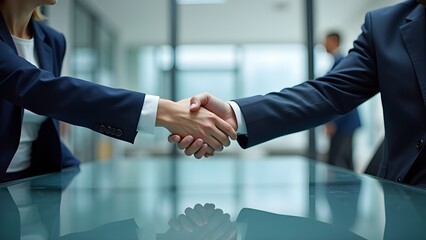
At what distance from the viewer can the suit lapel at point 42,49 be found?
1013 millimetres

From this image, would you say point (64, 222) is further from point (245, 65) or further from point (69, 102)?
point (245, 65)

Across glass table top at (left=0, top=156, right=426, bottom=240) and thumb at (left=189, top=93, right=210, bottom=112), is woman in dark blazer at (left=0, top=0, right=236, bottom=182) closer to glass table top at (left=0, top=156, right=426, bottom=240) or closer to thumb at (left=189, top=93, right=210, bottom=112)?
thumb at (left=189, top=93, right=210, bottom=112)

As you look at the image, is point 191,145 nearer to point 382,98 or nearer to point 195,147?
point 195,147

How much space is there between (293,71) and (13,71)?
6383 mm

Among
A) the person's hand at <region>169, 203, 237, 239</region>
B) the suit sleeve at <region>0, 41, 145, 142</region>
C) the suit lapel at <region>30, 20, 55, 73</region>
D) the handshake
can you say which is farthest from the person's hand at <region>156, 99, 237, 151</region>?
the person's hand at <region>169, 203, 237, 239</region>

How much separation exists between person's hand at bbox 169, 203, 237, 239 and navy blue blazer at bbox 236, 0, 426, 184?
49 centimetres

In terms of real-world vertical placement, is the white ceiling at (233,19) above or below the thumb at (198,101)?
above

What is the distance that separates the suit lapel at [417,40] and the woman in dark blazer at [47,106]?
1.57 feet

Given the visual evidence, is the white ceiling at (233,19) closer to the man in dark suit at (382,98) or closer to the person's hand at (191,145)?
the man in dark suit at (382,98)

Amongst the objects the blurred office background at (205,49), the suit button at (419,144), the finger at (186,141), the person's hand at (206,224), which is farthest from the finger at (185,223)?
the blurred office background at (205,49)

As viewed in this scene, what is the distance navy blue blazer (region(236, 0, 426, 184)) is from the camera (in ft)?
2.83

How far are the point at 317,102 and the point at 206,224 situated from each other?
65cm

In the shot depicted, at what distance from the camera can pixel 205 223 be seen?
46 centimetres

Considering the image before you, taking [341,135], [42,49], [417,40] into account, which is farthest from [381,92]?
[341,135]
